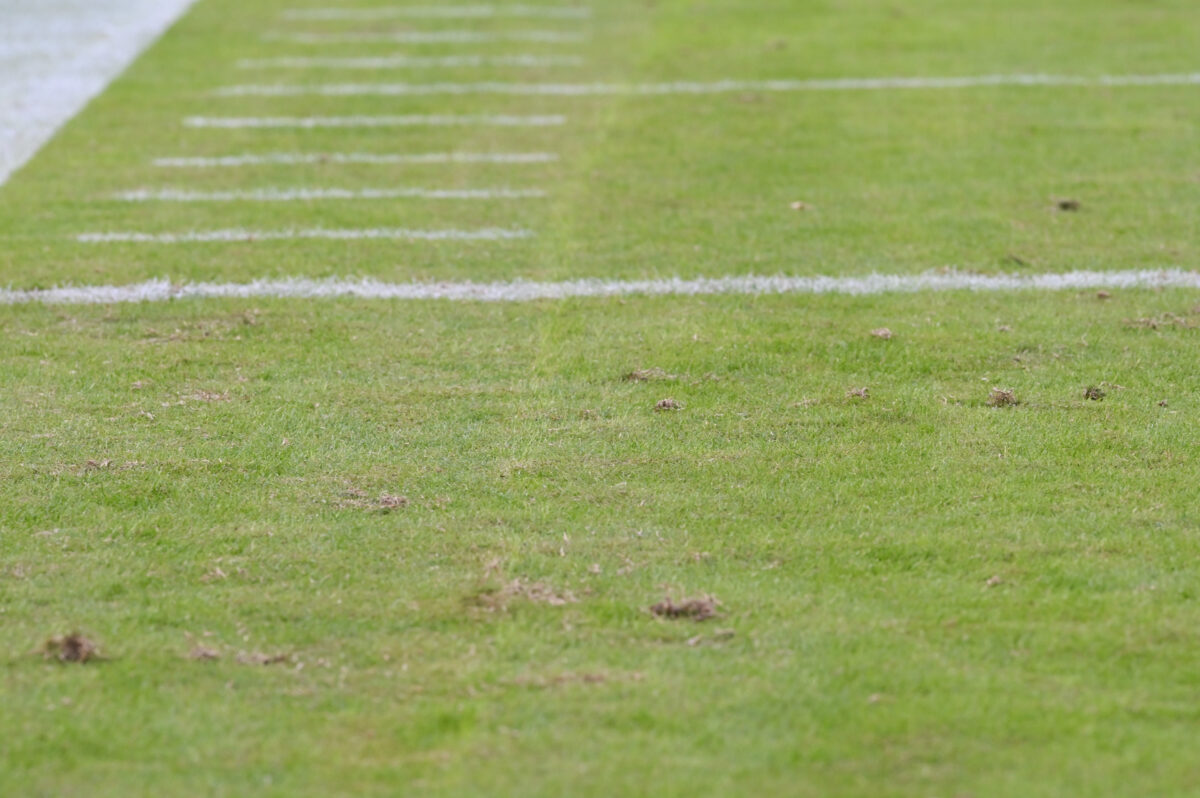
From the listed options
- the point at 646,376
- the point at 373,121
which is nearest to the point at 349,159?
the point at 373,121

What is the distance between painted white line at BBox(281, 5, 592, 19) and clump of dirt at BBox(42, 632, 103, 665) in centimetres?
1104

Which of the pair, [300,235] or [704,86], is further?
[704,86]

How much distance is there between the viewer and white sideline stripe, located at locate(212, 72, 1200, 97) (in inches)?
421

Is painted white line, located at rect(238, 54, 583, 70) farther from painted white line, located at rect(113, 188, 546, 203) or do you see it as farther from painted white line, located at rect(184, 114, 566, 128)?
painted white line, located at rect(113, 188, 546, 203)

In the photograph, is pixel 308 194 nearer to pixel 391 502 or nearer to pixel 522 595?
pixel 391 502

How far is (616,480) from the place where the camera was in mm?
4820

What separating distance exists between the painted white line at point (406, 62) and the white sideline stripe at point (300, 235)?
14.6 feet

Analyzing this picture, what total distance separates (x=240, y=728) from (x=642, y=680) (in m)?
0.99

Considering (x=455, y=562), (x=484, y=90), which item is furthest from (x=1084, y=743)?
(x=484, y=90)

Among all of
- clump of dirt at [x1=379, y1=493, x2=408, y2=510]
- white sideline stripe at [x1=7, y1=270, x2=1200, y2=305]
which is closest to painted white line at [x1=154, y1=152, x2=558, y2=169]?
white sideline stripe at [x1=7, y1=270, x2=1200, y2=305]

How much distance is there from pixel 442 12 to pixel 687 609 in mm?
11251

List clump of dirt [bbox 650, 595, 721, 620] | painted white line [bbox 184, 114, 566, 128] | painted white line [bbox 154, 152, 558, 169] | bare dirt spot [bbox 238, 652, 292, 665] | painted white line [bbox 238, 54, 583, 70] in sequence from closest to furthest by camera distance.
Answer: bare dirt spot [bbox 238, 652, 292, 665] < clump of dirt [bbox 650, 595, 721, 620] < painted white line [bbox 154, 152, 558, 169] < painted white line [bbox 184, 114, 566, 128] < painted white line [bbox 238, 54, 583, 70]

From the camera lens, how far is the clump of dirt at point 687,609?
395 centimetres

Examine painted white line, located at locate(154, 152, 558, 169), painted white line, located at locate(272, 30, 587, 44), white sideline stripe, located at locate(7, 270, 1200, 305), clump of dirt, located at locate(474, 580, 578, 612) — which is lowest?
clump of dirt, located at locate(474, 580, 578, 612)
